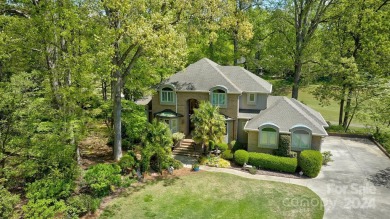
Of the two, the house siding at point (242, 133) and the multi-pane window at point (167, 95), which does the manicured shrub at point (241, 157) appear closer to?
the house siding at point (242, 133)

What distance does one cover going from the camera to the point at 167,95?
2797 centimetres

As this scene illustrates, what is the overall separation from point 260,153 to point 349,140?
1325 centimetres


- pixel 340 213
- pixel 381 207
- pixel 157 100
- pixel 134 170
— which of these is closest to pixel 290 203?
pixel 340 213

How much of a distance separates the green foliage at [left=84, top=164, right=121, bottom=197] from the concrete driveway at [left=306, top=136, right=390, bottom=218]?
13726 mm

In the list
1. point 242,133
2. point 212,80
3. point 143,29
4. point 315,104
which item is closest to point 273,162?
point 242,133

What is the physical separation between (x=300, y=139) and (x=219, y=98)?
813 cm

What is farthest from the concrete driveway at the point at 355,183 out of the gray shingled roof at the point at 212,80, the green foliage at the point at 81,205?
the green foliage at the point at 81,205

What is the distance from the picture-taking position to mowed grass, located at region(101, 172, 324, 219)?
55.3 feet

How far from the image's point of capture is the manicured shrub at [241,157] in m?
23.3

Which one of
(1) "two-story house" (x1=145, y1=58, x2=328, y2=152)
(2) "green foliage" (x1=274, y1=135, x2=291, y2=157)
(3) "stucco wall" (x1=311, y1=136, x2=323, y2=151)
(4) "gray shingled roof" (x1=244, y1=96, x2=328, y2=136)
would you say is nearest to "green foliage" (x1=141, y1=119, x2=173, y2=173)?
(1) "two-story house" (x1=145, y1=58, x2=328, y2=152)

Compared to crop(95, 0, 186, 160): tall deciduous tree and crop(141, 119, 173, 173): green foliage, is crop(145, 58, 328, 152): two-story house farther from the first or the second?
crop(95, 0, 186, 160): tall deciduous tree

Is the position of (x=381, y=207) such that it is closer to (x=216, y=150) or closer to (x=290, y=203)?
(x=290, y=203)

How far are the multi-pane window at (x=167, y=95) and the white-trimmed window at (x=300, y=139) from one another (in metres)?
12.0

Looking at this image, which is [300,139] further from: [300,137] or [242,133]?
[242,133]
